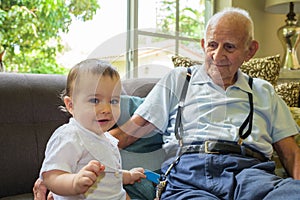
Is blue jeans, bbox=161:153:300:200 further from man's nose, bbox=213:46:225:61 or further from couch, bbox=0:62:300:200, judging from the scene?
man's nose, bbox=213:46:225:61

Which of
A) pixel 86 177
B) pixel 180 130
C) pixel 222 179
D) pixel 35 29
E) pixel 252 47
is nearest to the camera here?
pixel 86 177

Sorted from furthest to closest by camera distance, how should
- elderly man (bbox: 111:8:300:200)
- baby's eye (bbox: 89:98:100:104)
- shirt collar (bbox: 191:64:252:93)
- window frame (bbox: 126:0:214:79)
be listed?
shirt collar (bbox: 191:64:252:93) → elderly man (bbox: 111:8:300:200) → window frame (bbox: 126:0:214:79) → baby's eye (bbox: 89:98:100:104)

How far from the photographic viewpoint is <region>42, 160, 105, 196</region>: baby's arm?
92 cm

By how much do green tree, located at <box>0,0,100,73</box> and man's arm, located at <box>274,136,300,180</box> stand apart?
1353 mm

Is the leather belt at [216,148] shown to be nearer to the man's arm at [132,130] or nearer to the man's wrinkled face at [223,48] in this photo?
the man's arm at [132,130]

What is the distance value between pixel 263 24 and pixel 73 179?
287 cm

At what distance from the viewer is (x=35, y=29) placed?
7.41 feet

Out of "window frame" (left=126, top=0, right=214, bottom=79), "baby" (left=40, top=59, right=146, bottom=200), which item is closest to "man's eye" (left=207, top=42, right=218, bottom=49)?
"window frame" (left=126, top=0, right=214, bottom=79)

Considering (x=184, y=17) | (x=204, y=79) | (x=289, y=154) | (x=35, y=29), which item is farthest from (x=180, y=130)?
(x=184, y=17)

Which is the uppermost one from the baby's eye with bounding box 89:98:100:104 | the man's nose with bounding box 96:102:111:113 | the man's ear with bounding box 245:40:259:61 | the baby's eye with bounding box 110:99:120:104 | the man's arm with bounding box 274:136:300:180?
the man's ear with bounding box 245:40:259:61

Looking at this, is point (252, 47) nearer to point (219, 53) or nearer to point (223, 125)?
point (219, 53)

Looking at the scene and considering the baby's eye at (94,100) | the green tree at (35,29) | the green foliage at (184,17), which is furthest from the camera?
the green foliage at (184,17)

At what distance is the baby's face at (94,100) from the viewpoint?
3.36ft

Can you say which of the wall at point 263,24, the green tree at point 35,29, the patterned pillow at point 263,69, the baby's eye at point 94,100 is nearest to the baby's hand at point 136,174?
the baby's eye at point 94,100
